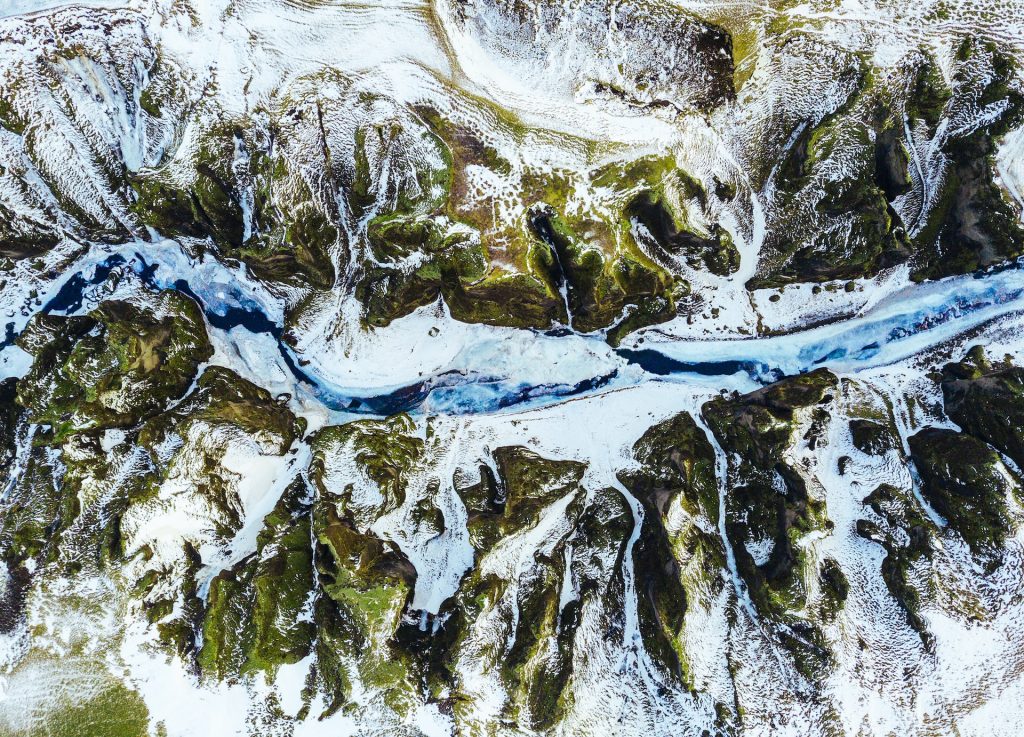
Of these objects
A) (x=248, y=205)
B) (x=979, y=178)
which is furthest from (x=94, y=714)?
(x=979, y=178)

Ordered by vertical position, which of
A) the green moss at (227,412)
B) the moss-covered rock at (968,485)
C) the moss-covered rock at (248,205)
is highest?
the moss-covered rock at (248,205)

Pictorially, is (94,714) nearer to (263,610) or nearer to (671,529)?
(263,610)

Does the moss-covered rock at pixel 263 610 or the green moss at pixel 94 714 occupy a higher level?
the moss-covered rock at pixel 263 610

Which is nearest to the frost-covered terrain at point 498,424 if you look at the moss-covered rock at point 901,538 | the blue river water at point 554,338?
the moss-covered rock at point 901,538

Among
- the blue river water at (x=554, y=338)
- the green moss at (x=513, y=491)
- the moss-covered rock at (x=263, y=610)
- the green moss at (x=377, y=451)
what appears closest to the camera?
the moss-covered rock at (x=263, y=610)

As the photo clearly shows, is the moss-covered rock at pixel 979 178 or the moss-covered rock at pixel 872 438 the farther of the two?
the moss-covered rock at pixel 872 438

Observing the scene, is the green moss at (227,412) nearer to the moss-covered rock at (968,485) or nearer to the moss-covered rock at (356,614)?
the moss-covered rock at (356,614)
